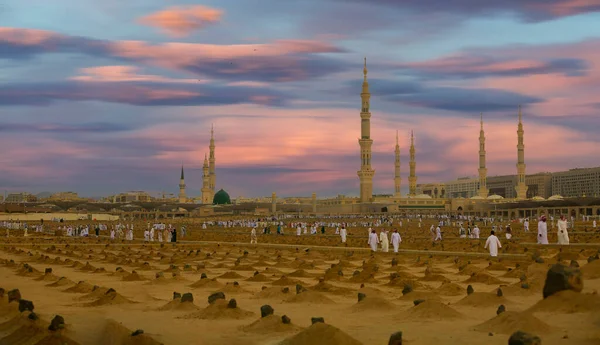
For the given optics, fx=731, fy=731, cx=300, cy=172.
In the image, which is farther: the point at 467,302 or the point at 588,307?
the point at 467,302

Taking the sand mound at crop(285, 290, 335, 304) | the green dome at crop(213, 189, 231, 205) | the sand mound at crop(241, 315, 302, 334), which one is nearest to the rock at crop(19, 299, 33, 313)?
the sand mound at crop(241, 315, 302, 334)

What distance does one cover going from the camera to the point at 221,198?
168m

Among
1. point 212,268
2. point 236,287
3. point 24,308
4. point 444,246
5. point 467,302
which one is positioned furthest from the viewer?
point 444,246

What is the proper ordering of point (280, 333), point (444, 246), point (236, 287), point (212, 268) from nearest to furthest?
point (280, 333), point (236, 287), point (212, 268), point (444, 246)

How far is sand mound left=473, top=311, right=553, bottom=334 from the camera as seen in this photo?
434 inches

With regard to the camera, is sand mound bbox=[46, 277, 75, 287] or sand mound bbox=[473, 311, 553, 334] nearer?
sand mound bbox=[473, 311, 553, 334]

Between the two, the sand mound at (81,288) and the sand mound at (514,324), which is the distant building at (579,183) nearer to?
the sand mound at (81,288)

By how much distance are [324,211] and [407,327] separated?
12668 cm

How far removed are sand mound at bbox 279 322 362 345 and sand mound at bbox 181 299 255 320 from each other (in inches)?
136

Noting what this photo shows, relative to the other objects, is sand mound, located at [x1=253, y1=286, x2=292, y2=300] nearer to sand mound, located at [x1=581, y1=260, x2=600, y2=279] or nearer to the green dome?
sand mound, located at [x1=581, y1=260, x2=600, y2=279]

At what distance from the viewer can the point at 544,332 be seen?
10.9 m

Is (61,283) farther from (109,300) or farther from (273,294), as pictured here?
(273,294)

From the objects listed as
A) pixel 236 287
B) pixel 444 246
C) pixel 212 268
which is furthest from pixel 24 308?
pixel 444 246

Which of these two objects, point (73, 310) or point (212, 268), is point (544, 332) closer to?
point (73, 310)
